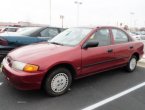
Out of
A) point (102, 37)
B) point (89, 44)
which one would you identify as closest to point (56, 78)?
point (89, 44)

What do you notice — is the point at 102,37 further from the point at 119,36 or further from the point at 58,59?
the point at 58,59

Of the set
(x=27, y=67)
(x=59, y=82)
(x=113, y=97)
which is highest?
(x=27, y=67)

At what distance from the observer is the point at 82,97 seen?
456 centimetres

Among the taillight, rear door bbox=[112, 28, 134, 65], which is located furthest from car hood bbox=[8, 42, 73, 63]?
the taillight

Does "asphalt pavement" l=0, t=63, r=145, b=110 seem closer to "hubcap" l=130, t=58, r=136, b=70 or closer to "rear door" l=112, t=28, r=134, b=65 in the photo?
"rear door" l=112, t=28, r=134, b=65

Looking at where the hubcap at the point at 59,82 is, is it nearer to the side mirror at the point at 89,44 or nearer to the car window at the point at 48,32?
the side mirror at the point at 89,44

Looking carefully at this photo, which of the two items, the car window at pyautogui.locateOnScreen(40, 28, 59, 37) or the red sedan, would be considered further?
the car window at pyautogui.locateOnScreen(40, 28, 59, 37)

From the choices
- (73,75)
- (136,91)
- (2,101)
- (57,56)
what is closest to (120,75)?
(136,91)

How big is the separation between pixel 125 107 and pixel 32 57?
2093mm

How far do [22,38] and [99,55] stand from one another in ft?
10.2

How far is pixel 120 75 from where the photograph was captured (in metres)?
6.34

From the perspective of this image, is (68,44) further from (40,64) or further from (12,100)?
(12,100)

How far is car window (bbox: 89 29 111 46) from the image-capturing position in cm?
532

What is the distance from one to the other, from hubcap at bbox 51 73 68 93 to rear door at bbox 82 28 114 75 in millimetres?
544
